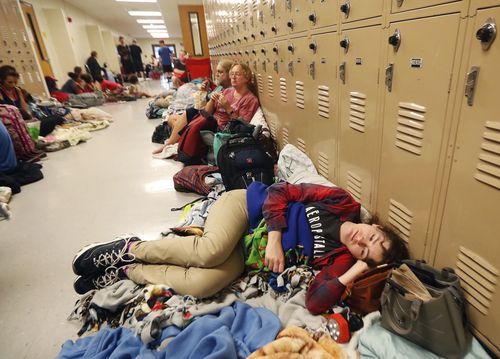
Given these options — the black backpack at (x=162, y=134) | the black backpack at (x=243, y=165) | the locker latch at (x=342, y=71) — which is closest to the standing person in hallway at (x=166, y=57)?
the black backpack at (x=162, y=134)

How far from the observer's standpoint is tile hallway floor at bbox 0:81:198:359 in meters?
1.49

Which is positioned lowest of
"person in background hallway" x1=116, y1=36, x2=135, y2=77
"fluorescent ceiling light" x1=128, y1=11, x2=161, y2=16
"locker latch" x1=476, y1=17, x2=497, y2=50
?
"locker latch" x1=476, y1=17, x2=497, y2=50

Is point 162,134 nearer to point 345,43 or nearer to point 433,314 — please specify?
point 345,43

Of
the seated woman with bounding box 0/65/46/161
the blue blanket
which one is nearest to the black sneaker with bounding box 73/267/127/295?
the blue blanket

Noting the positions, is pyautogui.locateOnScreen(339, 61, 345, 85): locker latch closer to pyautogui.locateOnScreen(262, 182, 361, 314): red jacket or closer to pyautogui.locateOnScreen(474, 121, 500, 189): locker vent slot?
pyautogui.locateOnScreen(262, 182, 361, 314): red jacket

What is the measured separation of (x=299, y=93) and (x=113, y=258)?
1723 mm

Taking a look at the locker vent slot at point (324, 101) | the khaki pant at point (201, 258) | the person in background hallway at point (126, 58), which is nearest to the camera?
the khaki pant at point (201, 258)

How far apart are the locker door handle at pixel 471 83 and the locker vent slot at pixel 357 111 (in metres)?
0.61

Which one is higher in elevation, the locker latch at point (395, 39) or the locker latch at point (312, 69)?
the locker latch at point (395, 39)

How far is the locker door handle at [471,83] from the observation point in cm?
95

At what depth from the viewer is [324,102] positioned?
200cm

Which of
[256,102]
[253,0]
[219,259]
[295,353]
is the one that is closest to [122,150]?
[256,102]

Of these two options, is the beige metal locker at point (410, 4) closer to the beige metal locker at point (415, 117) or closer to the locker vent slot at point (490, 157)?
the beige metal locker at point (415, 117)

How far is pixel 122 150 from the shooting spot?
13.7 feet
